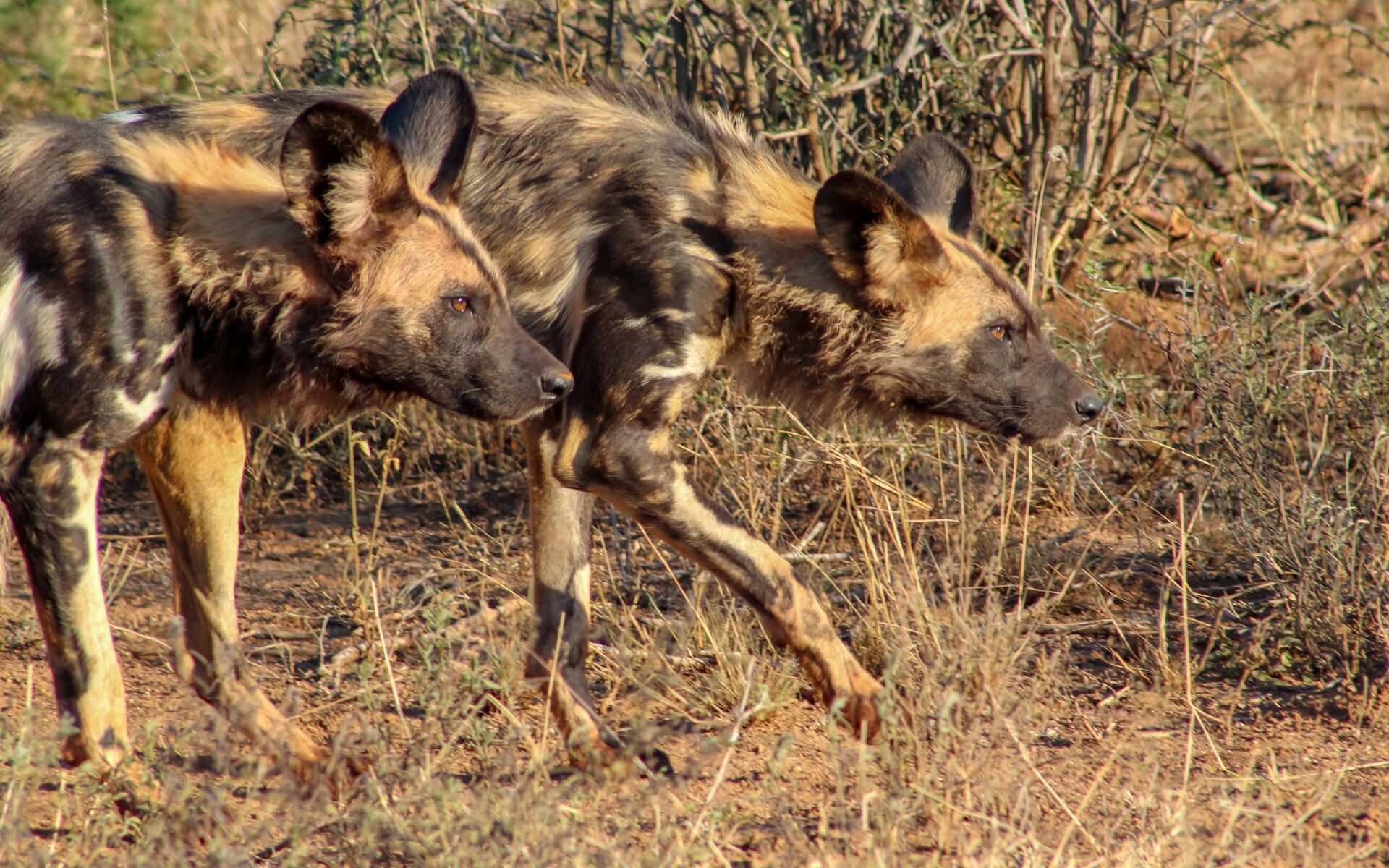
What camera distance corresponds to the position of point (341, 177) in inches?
117

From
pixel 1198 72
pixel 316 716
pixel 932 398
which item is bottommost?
pixel 316 716

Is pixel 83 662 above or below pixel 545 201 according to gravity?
below

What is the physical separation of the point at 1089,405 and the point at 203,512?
2016mm

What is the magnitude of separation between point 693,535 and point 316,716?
1.05 meters

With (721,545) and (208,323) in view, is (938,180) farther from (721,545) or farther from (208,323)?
(208,323)

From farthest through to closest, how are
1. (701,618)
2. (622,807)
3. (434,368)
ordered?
1. (701,618)
2. (434,368)
3. (622,807)

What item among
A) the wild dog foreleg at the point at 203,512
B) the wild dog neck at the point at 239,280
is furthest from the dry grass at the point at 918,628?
the wild dog neck at the point at 239,280

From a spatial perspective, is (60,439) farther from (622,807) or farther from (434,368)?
(622,807)

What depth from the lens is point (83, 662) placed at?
115 inches

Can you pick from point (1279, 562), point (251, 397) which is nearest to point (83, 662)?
point (251, 397)

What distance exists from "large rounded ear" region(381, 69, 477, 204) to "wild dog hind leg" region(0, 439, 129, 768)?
0.90 m

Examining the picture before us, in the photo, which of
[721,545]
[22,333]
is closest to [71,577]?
[22,333]

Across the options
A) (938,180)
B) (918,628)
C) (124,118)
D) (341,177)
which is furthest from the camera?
(938,180)

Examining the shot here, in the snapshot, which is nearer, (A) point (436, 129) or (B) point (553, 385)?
(B) point (553, 385)
